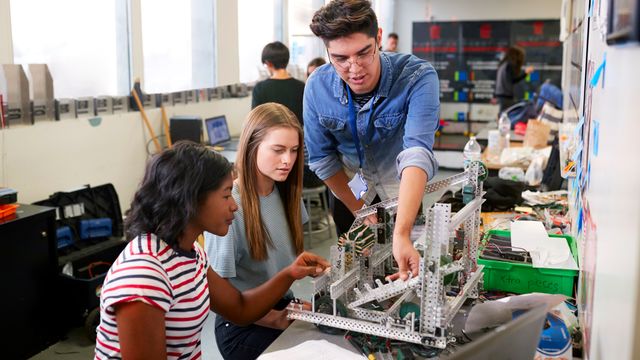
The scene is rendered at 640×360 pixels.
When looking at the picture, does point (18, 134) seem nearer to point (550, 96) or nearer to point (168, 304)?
point (168, 304)

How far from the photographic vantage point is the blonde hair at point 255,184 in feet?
5.91

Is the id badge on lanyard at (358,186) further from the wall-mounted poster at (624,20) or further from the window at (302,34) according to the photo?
the window at (302,34)

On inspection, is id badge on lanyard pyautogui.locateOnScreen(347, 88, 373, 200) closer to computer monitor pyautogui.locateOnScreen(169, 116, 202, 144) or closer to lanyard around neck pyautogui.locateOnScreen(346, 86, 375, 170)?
lanyard around neck pyautogui.locateOnScreen(346, 86, 375, 170)

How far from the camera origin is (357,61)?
1715mm

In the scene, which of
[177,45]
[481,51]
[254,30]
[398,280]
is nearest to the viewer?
[398,280]

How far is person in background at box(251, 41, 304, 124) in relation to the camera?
4.33 metres

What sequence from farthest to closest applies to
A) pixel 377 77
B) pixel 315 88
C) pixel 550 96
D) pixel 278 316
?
pixel 550 96 → pixel 315 88 → pixel 377 77 → pixel 278 316

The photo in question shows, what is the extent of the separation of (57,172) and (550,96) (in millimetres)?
4204

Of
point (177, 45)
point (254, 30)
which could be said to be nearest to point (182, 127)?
point (177, 45)

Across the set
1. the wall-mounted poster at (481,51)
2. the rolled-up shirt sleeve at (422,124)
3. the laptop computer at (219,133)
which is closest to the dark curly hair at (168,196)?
the rolled-up shirt sleeve at (422,124)

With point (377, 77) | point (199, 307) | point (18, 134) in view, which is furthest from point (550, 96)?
point (199, 307)

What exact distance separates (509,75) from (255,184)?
6154 mm

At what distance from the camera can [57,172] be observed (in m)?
3.40

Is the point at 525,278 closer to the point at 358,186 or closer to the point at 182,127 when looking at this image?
the point at 358,186
